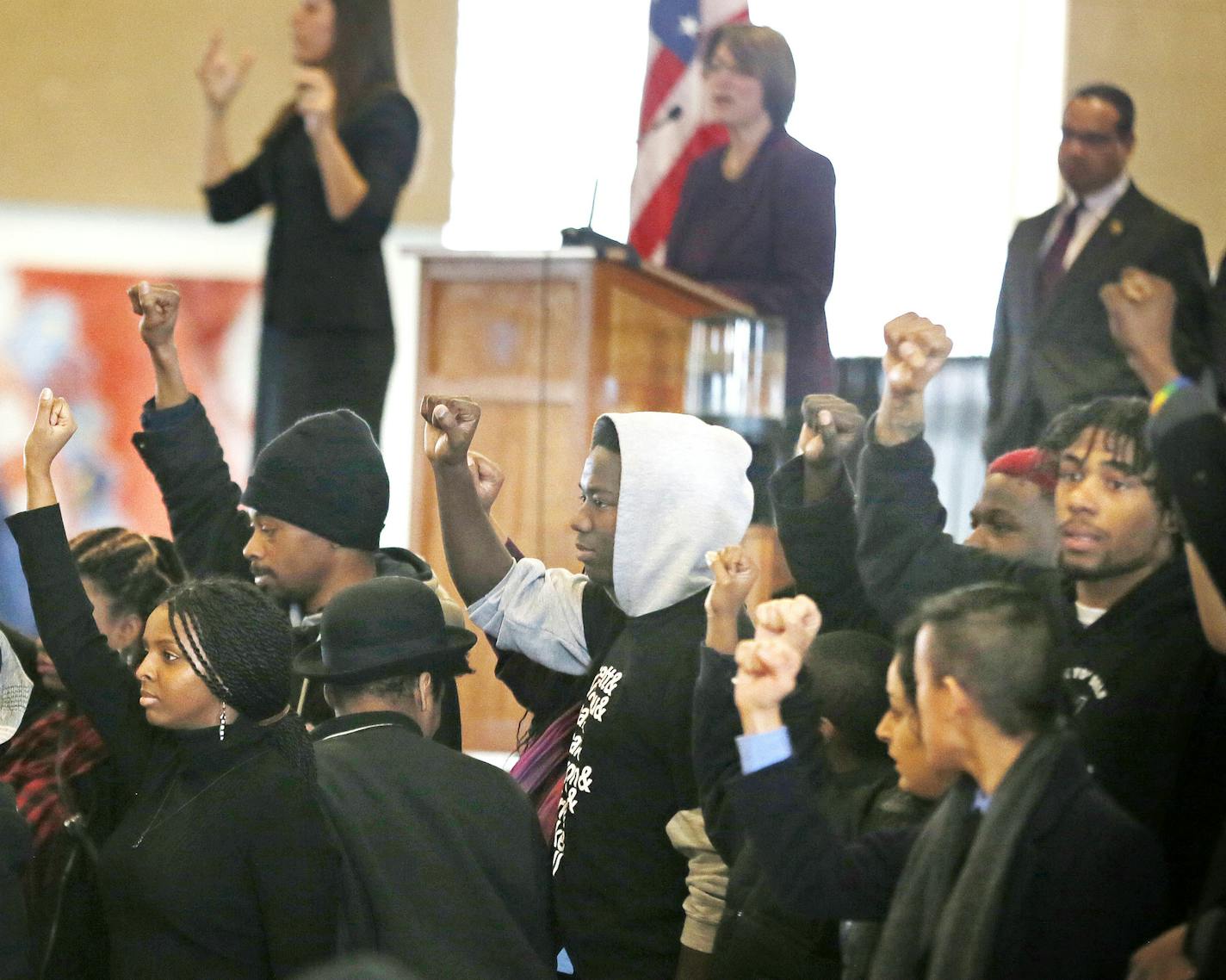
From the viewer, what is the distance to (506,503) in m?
3.60

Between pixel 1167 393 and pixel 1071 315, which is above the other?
pixel 1071 315

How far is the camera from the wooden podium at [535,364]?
139 inches

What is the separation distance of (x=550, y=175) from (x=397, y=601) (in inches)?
127

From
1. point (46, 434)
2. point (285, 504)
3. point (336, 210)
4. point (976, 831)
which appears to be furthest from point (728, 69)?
point (976, 831)

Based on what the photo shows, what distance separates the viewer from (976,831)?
5.29 feet

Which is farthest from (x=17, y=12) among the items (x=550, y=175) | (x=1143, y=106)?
(x=1143, y=106)

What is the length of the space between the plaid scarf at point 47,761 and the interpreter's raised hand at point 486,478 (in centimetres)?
71

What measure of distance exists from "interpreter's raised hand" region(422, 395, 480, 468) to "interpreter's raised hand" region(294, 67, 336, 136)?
38.5 inches

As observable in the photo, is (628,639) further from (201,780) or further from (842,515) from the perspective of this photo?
(201,780)

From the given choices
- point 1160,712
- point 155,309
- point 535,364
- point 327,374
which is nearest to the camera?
point 1160,712

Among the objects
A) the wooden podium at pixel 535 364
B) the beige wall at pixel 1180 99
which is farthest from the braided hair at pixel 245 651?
the beige wall at pixel 1180 99

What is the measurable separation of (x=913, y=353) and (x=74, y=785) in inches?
54.0

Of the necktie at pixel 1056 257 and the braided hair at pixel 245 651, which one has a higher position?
the necktie at pixel 1056 257

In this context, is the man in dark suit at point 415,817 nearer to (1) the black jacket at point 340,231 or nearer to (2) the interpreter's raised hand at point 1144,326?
(2) the interpreter's raised hand at point 1144,326
